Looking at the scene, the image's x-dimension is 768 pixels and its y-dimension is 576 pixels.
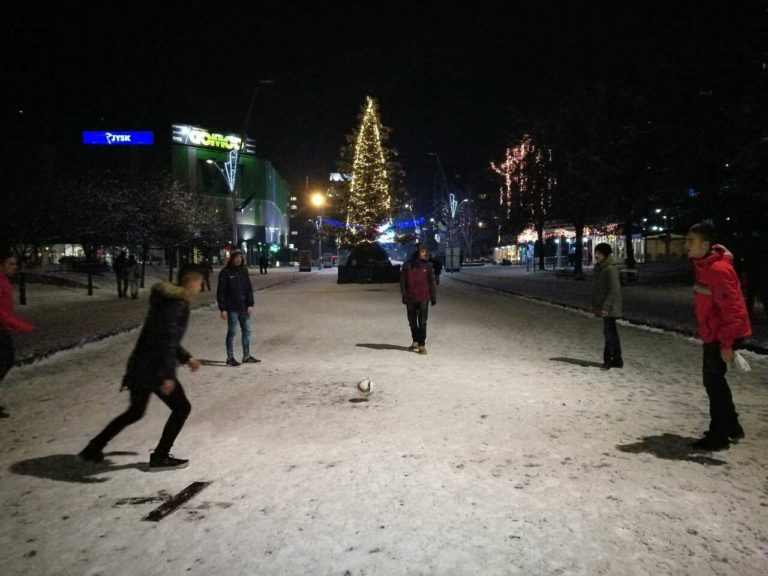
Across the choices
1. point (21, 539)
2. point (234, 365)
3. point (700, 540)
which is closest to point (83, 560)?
point (21, 539)

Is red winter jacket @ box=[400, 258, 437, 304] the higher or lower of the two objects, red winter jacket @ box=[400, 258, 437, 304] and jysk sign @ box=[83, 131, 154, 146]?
the lower

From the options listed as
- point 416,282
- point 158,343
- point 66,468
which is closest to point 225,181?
point 416,282

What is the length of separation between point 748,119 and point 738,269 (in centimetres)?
584

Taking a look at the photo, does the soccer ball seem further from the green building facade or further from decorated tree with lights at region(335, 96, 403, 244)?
the green building facade

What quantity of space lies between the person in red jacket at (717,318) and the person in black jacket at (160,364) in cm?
430

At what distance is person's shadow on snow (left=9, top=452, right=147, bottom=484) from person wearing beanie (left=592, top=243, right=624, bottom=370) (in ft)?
22.3

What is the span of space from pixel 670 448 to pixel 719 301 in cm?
138

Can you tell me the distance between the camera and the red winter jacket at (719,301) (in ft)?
16.5

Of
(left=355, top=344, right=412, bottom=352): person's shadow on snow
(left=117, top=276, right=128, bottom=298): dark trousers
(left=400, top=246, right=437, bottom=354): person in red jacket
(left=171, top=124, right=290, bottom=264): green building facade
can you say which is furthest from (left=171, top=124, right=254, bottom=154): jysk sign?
(left=400, top=246, right=437, bottom=354): person in red jacket

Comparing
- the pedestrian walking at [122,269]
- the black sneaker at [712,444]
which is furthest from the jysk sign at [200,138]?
the black sneaker at [712,444]

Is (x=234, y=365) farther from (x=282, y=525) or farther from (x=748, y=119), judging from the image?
(x=748, y=119)

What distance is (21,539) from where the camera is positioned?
373cm

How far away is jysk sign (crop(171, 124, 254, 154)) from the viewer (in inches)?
3568

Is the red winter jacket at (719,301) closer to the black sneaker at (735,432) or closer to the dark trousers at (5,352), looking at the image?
the black sneaker at (735,432)
